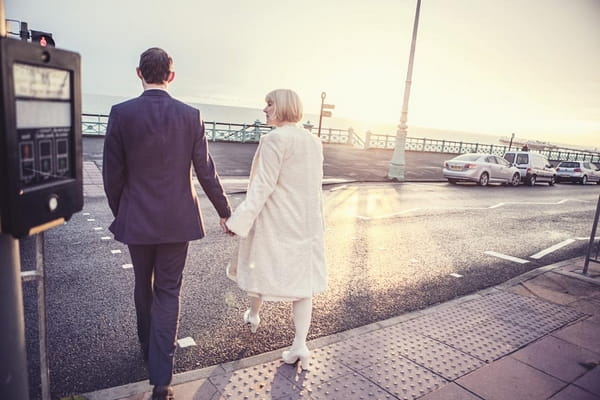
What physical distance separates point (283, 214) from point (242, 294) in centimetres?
178

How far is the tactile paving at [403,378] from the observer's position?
9.18 feet

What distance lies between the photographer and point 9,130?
108 cm

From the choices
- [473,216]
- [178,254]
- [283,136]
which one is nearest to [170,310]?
[178,254]

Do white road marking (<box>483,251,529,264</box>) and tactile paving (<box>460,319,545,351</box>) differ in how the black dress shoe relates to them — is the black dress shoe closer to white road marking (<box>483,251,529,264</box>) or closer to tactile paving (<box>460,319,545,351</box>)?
tactile paving (<box>460,319,545,351</box>)

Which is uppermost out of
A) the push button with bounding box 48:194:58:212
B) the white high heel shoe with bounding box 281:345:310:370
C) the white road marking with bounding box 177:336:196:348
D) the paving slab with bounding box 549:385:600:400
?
the push button with bounding box 48:194:58:212

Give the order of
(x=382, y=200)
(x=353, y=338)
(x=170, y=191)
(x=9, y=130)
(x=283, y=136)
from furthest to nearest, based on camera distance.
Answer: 1. (x=382, y=200)
2. (x=353, y=338)
3. (x=283, y=136)
4. (x=170, y=191)
5. (x=9, y=130)

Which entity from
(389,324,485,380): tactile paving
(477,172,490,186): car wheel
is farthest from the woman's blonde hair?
(477,172,490,186): car wheel

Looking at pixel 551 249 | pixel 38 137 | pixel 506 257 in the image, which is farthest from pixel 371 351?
pixel 551 249

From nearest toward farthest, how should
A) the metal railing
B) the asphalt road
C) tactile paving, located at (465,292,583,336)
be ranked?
the asphalt road
tactile paving, located at (465,292,583,336)
the metal railing

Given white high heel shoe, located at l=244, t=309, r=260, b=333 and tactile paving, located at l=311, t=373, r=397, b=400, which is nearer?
tactile paving, located at l=311, t=373, r=397, b=400

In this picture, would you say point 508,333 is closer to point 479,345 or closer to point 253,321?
point 479,345

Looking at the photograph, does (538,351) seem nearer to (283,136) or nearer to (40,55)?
(283,136)

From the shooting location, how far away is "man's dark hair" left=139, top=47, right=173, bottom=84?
7.88 feet

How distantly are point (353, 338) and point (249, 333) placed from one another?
878mm
